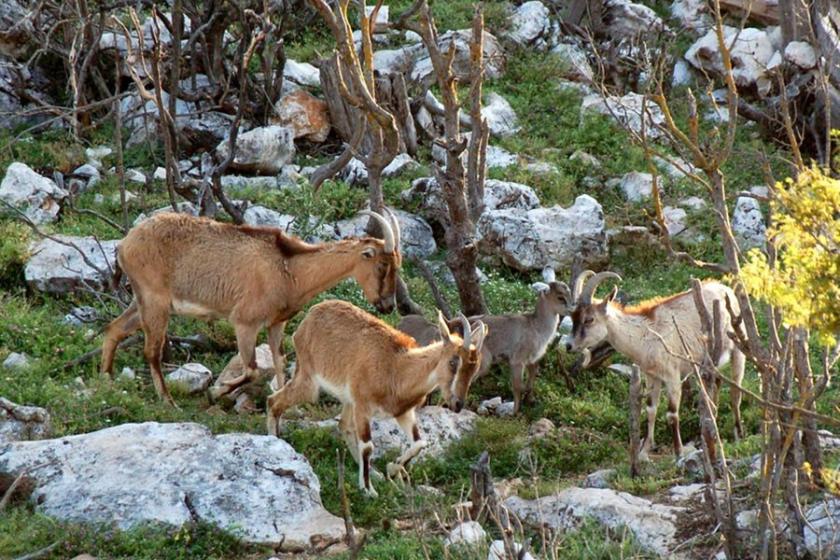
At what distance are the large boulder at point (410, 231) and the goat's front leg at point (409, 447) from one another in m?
4.40

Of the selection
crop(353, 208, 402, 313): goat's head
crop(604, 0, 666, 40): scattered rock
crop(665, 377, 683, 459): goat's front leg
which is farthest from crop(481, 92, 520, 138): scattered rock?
crop(665, 377, 683, 459): goat's front leg

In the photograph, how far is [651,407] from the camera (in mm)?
11297

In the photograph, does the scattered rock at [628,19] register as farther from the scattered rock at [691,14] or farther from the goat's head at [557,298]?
the goat's head at [557,298]

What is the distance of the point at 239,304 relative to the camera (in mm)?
11195

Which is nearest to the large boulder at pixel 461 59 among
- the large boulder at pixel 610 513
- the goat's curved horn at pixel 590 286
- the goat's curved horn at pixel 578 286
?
the goat's curved horn at pixel 578 286

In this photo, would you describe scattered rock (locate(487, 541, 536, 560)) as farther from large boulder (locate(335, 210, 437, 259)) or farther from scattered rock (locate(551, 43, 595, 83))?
scattered rock (locate(551, 43, 595, 83))

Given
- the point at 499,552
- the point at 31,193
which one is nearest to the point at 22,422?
the point at 499,552

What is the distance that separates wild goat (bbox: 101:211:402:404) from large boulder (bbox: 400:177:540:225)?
329 cm

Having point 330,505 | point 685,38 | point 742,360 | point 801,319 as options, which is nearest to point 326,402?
point 330,505

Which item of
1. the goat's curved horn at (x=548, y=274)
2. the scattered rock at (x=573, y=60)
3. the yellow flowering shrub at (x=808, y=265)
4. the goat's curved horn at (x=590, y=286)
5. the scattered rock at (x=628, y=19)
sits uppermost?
the yellow flowering shrub at (x=808, y=265)

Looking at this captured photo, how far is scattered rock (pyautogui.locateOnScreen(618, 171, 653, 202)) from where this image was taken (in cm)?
1568

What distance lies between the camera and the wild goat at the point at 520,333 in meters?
11.9

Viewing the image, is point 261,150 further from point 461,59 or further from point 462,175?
point 462,175

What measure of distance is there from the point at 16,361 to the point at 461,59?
8.91m
